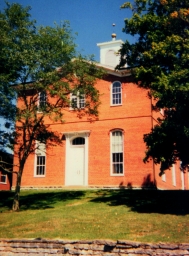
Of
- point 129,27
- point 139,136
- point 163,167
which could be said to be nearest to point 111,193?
point 139,136

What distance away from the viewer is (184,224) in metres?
10.9

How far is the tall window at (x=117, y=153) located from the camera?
21.9 m

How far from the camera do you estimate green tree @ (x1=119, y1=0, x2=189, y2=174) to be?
12164mm

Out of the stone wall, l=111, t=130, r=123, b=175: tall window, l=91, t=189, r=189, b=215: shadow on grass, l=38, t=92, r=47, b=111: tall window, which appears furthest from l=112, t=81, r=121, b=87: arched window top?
the stone wall

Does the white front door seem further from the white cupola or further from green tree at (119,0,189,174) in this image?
the white cupola

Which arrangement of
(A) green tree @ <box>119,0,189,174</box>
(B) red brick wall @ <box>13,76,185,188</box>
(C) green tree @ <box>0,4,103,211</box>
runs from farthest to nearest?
(B) red brick wall @ <box>13,76,185,188</box> → (C) green tree @ <box>0,4,103,211</box> → (A) green tree @ <box>119,0,189,174</box>

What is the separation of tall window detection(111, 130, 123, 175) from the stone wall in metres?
12.5

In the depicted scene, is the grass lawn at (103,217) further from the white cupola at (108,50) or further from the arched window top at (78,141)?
the white cupola at (108,50)

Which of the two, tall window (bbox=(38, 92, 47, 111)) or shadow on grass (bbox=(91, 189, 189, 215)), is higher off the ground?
tall window (bbox=(38, 92, 47, 111))

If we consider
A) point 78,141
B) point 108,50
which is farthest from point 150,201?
point 108,50

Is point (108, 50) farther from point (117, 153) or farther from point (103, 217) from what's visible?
point (103, 217)

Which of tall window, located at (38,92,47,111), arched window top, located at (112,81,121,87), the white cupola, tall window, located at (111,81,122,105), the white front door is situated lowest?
the white front door

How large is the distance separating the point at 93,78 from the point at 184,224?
31.6 ft

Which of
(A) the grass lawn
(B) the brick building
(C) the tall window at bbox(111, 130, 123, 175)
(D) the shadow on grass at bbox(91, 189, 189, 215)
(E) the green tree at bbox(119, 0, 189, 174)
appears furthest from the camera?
(C) the tall window at bbox(111, 130, 123, 175)
